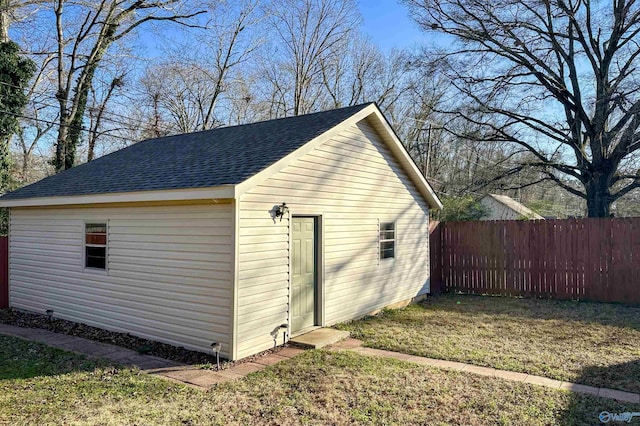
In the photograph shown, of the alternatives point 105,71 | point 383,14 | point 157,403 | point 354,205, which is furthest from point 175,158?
point 105,71

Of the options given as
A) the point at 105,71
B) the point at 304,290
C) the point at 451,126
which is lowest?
the point at 304,290

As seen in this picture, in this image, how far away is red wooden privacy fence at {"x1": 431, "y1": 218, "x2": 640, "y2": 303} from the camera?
1028 centimetres

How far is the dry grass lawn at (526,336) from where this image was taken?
18.4ft

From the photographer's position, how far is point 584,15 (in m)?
15.5

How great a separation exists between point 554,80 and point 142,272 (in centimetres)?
1578

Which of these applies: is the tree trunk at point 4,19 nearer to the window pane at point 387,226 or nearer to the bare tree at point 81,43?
the bare tree at point 81,43

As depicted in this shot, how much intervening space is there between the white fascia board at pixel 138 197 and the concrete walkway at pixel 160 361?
215cm

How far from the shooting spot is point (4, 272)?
9.55 metres

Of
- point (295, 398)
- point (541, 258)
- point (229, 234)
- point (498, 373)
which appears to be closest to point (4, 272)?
point (229, 234)

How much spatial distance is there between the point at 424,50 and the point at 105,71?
14.2 metres

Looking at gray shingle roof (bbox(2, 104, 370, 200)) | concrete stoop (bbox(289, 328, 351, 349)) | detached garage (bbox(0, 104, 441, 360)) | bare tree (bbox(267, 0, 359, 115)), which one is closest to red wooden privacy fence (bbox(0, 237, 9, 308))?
detached garage (bbox(0, 104, 441, 360))

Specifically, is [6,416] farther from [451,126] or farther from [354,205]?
[451,126]

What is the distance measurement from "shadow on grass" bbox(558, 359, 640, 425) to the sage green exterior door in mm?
3916

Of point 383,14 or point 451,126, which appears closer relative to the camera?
point 383,14
